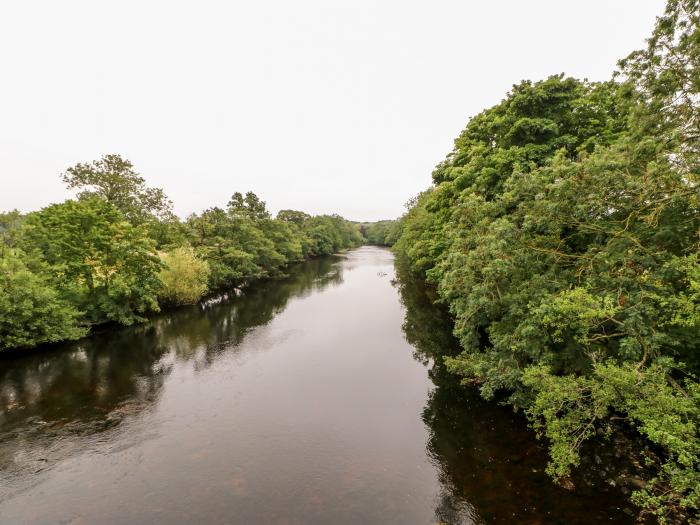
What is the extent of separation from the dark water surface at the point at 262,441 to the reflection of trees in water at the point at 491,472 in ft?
0.17

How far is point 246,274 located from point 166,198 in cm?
1504

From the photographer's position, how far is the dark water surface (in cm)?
1061

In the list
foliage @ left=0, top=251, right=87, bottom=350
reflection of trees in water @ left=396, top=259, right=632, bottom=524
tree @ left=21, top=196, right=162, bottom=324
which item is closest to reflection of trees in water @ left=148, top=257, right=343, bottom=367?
tree @ left=21, top=196, right=162, bottom=324

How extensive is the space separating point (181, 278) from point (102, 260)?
737 centimetres

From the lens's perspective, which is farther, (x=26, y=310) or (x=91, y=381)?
(x=26, y=310)

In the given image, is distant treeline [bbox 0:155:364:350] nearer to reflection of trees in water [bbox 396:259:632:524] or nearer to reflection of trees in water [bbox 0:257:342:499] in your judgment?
reflection of trees in water [bbox 0:257:342:499]

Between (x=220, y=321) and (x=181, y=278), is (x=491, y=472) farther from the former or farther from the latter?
(x=181, y=278)

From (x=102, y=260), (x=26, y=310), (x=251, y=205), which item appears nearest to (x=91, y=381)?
(x=26, y=310)

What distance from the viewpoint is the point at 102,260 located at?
26.6 m

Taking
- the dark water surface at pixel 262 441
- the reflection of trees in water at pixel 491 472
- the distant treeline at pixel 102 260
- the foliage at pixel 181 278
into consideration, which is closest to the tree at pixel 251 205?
the distant treeline at pixel 102 260

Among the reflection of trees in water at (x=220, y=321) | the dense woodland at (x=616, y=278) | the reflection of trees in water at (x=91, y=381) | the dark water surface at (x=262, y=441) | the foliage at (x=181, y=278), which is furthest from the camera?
the foliage at (x=181, y=278)

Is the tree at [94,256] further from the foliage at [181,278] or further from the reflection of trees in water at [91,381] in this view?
the foliage at [181,278]

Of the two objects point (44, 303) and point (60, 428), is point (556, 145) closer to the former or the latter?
point (60, 428)

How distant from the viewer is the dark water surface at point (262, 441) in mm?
10609
